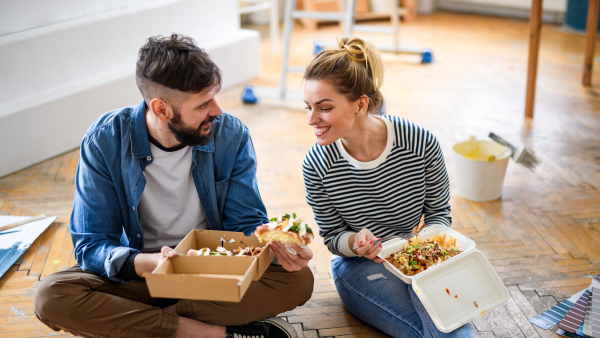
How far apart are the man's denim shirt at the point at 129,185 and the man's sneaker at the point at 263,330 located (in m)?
0.32

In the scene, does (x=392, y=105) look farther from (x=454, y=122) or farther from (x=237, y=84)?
(x=237, y=84)

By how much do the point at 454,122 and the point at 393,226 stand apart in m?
2.27

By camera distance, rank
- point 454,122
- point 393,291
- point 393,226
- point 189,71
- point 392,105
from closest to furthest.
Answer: point 189,71, point 393,291, point 393,226, point 454,122, point 392,105

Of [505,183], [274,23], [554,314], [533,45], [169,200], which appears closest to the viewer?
[169,200]

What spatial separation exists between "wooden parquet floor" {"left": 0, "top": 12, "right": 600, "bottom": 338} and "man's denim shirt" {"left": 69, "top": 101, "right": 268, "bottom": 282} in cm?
51

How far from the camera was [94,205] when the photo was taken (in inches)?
70.1

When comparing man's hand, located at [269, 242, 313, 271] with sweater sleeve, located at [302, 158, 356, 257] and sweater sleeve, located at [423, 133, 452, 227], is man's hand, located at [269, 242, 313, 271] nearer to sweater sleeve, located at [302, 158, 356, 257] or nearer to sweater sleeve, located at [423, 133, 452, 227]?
sweater sleeve, located at [302, 158, 356, 257]

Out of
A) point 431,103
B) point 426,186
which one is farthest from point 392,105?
point 426,186

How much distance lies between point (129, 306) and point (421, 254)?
3.21 feet

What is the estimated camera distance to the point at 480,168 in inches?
112

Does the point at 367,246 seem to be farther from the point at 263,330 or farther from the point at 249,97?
the point at 249,97

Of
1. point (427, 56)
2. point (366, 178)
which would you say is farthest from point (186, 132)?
point (427, 56)

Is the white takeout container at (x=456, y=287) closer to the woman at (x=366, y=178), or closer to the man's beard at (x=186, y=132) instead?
the woman at (x=366, y=178)

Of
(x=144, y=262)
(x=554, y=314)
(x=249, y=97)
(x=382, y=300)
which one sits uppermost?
(x=144, y=262)
